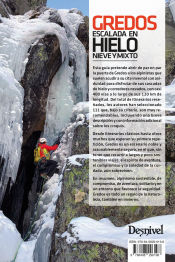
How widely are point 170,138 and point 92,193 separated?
246 centimetres

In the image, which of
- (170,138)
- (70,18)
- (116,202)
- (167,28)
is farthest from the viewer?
(167,28)

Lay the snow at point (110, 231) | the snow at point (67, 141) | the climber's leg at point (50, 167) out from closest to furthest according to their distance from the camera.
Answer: the snow at point (110, 231), the climber's leg at point (50, 167), the snow at point (67, 141)

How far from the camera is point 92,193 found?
4664 millimetres

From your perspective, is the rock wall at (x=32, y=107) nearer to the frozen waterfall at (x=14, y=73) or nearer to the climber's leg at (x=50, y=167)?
the frozen waterfall at (x=14, y=73)

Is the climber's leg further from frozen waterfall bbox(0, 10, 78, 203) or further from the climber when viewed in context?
frozen waterfall bbox(0, 10, 78, 203)

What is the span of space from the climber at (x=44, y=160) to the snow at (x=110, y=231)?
3062 millimetres

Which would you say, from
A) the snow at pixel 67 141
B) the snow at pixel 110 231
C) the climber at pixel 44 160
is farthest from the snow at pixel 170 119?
the climber at pixel 44 160

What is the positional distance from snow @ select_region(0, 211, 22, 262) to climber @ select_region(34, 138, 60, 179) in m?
2.24

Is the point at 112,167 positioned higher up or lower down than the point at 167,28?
lower down

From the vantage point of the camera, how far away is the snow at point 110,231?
11.5ft

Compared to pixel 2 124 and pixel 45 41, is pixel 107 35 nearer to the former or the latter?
pixel 2 124

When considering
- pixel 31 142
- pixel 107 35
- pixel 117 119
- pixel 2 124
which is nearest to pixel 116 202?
pixel 117 119

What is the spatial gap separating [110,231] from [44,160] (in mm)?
3560

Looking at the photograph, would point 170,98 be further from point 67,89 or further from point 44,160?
point 44,160
